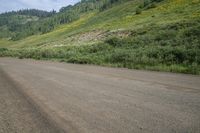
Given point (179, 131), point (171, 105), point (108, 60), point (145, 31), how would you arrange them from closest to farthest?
point (179, 131), point (171, 105), point (108, 60), point (145, 31)

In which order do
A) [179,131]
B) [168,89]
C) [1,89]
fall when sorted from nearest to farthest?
[179,131], [168,89], [1,89]

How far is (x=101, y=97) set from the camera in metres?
9.85

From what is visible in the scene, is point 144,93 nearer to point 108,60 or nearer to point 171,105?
point 171,105

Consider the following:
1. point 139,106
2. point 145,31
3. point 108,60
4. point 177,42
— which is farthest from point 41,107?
point 145,31

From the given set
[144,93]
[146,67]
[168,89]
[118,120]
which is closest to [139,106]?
[118,120]

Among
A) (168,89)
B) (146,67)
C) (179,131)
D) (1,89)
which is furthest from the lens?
(146,67)

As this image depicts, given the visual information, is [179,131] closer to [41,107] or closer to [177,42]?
[41,107]

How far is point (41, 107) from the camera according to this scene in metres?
8.74

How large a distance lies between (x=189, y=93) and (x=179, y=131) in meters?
4.09

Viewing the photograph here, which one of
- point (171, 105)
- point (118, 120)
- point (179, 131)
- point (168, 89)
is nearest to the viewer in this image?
point (179, 131)

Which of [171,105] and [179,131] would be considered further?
[171,105]

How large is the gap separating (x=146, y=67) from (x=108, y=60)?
26.4 feet

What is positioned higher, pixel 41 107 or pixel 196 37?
pixel 196 37

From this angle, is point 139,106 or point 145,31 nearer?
point 139,106
